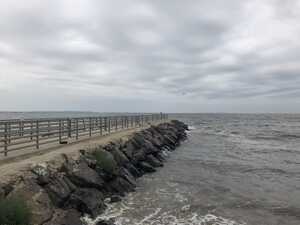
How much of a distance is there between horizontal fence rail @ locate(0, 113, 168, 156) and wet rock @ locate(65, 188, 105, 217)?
351 centimetres

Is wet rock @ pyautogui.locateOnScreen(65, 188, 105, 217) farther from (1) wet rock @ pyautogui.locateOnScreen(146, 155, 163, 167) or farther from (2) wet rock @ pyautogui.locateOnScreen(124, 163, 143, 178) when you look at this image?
(1) wet rock @ pyautogui.locateOnScreen(146, 155, 163, 167)

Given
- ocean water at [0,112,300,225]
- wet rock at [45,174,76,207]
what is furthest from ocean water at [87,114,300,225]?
wet rock at [45,174,76,207]

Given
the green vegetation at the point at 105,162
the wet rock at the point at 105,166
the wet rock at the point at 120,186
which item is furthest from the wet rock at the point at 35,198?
the wet rock at the point at 120,186

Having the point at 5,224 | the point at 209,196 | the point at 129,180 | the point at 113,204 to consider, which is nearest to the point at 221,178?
the point at 209,196

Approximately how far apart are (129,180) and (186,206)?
11.7ft

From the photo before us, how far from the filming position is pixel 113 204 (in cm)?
1258

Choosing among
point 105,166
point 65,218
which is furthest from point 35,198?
point 105,166

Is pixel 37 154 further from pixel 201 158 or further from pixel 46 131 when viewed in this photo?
pixel 201 158

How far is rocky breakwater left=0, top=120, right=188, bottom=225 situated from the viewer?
8766mm

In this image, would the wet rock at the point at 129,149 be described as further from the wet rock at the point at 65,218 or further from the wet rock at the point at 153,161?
the wet rock at the point at 65,218

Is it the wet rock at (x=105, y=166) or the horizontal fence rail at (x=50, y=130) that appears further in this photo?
the horizontal fence rail at (x=50, y=130)

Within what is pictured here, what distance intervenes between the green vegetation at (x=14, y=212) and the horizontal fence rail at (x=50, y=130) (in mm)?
5100

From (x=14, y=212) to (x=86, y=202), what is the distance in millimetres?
3667

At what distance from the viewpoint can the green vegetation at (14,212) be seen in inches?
295
